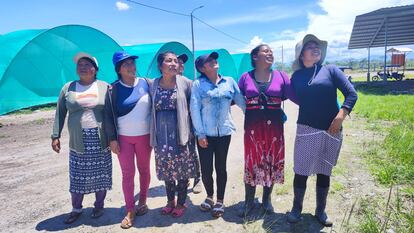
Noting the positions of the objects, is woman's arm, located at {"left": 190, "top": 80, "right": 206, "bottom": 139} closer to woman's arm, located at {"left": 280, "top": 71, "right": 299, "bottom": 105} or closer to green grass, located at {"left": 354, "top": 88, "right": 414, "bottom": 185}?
woman's arm, located at {"left": 280, "top": 71, "right": 299, "bottom": 105}

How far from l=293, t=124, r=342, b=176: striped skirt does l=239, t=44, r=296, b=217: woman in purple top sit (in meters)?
0.27

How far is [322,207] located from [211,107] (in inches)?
61.1

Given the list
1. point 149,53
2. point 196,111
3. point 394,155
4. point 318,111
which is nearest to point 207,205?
point 196,111

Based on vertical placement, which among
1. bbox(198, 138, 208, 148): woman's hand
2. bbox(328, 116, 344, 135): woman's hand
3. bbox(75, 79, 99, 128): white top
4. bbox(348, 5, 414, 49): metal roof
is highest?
bbox(348, 5, 414, 49): metal roof

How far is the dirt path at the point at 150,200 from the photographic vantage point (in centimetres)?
334

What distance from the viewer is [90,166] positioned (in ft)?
11.3

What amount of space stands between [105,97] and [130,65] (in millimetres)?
450

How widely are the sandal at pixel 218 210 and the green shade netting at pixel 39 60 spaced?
1064 cm

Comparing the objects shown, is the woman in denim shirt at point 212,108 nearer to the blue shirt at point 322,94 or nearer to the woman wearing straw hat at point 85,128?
the blue shirt at point 322,94

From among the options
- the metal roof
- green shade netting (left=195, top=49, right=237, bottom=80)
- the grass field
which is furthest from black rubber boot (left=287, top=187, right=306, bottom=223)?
green shade netting (left=195, top=49, right=237, bottom=80)

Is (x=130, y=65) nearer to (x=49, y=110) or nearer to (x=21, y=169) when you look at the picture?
(x=21, y=169)

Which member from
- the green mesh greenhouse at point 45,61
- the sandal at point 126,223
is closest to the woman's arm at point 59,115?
the sandal at point 126,223

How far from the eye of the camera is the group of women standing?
319 centimetres

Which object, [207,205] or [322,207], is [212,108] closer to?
[207,205]
